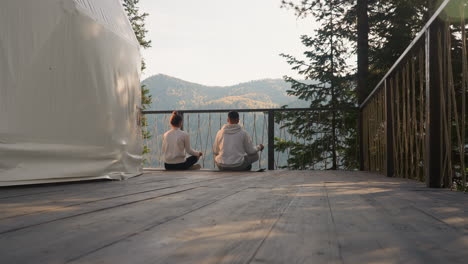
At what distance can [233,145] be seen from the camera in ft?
15.1

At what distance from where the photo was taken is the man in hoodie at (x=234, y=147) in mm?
4566

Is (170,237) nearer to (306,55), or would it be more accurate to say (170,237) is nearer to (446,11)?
(446,11)

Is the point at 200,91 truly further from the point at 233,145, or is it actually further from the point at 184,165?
the point at 233,145

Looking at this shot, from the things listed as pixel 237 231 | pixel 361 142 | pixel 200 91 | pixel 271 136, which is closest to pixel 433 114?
pixel 237 231

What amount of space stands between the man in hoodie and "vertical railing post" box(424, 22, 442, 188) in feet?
9.09

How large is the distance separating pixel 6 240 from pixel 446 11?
1.98m

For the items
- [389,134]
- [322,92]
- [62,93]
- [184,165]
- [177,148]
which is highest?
[322,92]

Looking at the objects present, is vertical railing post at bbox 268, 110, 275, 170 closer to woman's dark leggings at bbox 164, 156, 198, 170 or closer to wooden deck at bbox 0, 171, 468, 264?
woman's dark leggings at bbox 164, 156, 198, 170

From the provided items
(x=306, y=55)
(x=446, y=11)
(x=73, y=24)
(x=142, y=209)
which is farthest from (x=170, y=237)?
(x=306, y=55)

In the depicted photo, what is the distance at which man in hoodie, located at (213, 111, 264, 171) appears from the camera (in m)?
4.57

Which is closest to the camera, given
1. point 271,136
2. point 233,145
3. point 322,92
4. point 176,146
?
point 233,145

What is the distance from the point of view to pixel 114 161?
3061mm

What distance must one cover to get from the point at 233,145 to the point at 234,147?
0.10ft

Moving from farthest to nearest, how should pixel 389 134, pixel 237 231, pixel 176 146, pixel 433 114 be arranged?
pixel 176 146 < pixel 389 134 < pixel 433 114 < pixel 237 231
